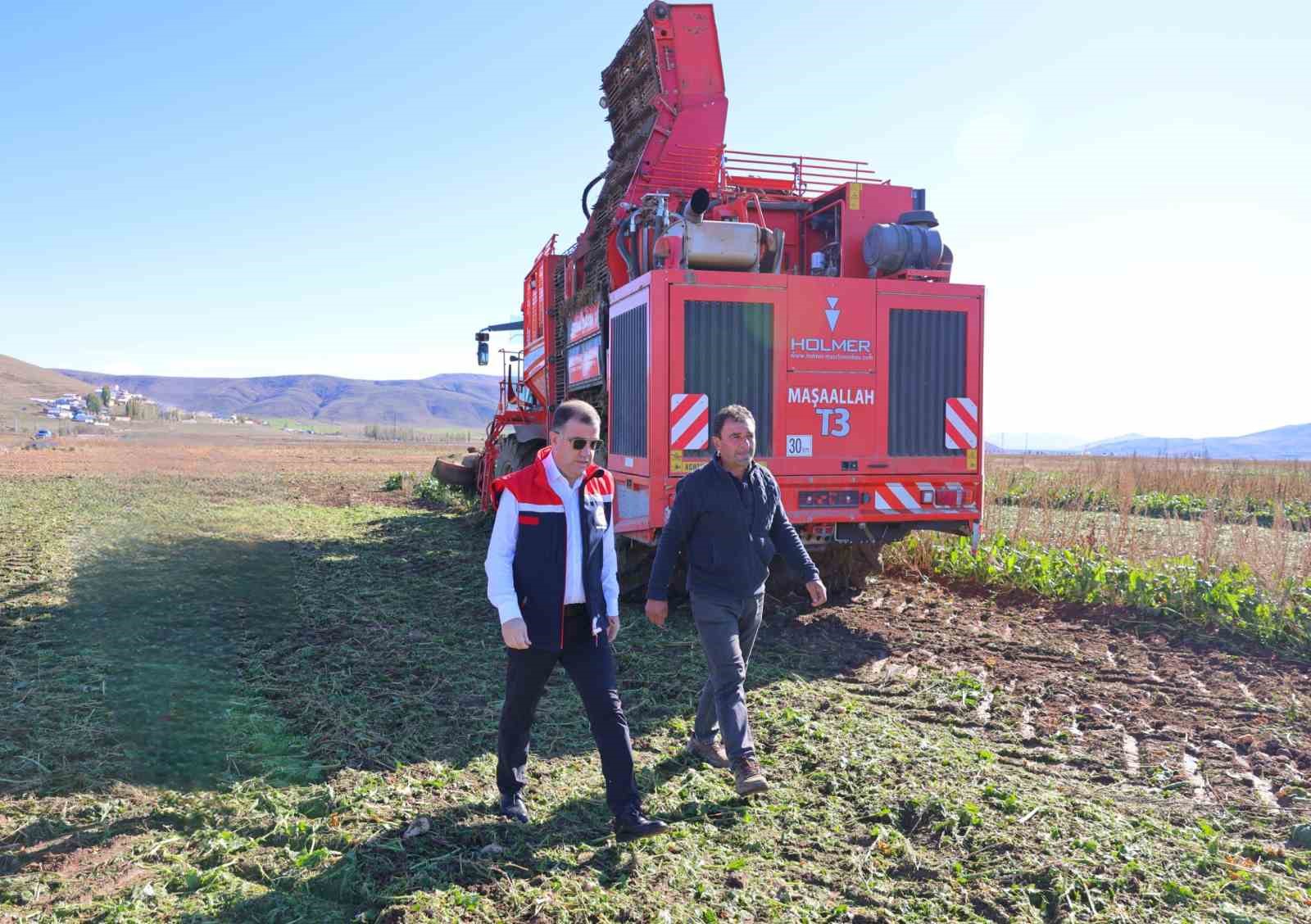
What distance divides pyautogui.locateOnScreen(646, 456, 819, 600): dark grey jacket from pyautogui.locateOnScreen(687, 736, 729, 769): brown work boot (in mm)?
822

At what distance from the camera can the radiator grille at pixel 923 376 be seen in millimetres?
8219

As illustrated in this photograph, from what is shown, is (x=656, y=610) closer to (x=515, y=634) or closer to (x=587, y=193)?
(x=515, y=634)

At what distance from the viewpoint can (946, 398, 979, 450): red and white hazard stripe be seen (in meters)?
8.41

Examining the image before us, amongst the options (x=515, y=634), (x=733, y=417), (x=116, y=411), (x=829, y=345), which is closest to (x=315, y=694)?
(x=515, y=634)

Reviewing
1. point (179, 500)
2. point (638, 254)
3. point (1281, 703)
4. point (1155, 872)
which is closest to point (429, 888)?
point (1155, 872)

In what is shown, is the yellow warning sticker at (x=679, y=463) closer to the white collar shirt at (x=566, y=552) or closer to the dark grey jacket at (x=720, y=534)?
the dark grey jacket at (x=720, y=534)

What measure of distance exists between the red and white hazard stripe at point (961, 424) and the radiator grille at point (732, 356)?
1.74 metres

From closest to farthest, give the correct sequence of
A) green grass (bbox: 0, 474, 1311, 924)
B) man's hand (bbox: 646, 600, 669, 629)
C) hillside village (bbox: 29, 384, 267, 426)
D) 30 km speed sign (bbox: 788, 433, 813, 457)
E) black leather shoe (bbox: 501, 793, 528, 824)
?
green grass (bbox: 0, 474, 1311, 924)
black leather shoe (bbox: 501, 793, 528, 824)
man's hand (bbox: 646, 600, 669, 629)
30 km speed sign (bbox: 788, 433, 813, 457)
hillside village (bbox: 29, 384, 267, 426)

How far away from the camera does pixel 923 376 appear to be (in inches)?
327

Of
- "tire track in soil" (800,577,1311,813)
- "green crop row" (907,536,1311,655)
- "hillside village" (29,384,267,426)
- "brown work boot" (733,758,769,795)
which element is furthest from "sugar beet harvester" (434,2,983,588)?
"hillside village" (29,384,267,426)

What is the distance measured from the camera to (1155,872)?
12.0 ft

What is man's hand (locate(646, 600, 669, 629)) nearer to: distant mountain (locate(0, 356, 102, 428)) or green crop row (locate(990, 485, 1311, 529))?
green crop row (locate(990, 485, 1311, 529))

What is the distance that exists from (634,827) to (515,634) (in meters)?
0.94

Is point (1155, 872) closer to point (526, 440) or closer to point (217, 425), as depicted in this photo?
point (526, 440)
